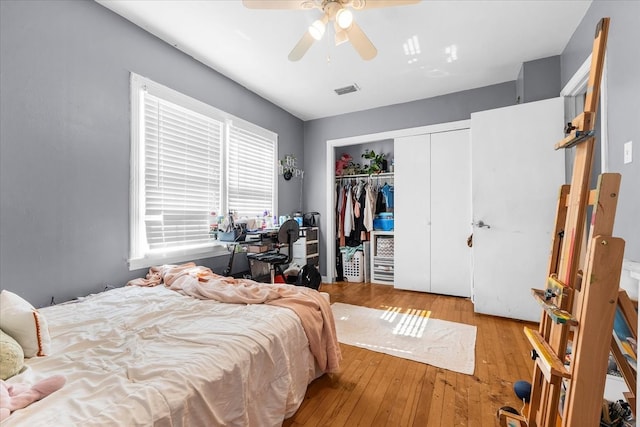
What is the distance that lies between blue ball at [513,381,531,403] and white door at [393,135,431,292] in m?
2.14

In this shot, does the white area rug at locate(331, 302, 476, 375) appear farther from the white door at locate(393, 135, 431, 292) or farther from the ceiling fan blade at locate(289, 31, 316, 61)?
the ceiling fan blade at locate(289, 31, 316, 61)

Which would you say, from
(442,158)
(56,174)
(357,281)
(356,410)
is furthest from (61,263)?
(442,158)

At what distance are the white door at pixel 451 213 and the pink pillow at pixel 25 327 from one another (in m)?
3.75

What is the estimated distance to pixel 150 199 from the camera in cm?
240

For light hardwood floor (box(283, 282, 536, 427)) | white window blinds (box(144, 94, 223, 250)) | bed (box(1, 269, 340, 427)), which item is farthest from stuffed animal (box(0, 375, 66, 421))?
white window blinds (box(144, 94, 223, 250))

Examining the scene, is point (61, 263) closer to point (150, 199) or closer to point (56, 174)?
point (56, 174)

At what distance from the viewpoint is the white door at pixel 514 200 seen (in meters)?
2.62

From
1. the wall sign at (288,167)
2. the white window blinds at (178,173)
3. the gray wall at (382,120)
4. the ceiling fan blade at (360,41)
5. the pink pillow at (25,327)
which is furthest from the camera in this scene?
the wall sign at (288,167)

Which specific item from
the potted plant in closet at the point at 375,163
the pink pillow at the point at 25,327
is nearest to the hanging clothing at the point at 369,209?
the potted plant in closet at the point at 375,163

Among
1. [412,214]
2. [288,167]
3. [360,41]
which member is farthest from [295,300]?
[288,167]

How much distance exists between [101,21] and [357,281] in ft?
13.6

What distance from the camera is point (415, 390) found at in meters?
1.69

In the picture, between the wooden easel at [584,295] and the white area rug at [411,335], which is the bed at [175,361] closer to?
the white area rug at [411,335]

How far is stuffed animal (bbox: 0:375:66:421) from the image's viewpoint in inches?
30.3
